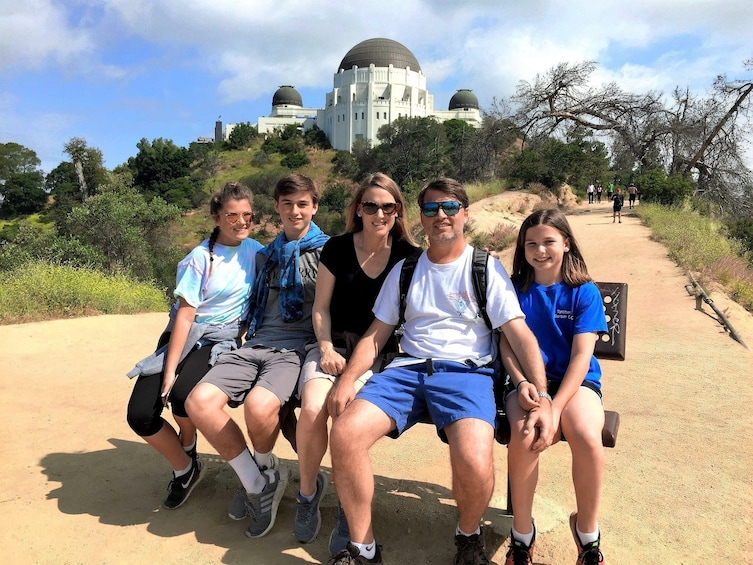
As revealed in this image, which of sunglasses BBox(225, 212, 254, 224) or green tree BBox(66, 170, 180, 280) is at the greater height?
sunglasses BBox(225, 212, 254, 224)

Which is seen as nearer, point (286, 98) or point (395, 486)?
point (395, 486)

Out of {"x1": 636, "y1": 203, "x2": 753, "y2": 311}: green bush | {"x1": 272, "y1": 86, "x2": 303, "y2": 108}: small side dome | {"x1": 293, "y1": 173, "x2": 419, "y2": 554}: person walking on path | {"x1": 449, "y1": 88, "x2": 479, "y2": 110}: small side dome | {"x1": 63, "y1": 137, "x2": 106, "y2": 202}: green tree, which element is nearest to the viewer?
{"x1": 293, "y1": 173, "x2": 419, "y2": 554}: person walking on path

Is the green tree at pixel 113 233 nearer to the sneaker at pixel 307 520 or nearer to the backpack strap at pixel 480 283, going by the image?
the sneaker at pixel 307 520

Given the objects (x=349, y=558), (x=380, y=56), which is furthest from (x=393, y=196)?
(x=380, y=56)

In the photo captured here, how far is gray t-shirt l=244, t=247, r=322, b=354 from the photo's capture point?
3.24m

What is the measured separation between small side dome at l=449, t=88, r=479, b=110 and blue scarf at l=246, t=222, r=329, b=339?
74.9 m

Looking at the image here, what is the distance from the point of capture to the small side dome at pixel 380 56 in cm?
6981

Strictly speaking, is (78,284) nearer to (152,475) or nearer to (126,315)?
(126,315)

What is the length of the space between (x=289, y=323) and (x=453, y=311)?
994mm

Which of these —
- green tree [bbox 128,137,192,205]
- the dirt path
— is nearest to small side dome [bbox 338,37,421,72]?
green tree [bbox 128,137,192,205]

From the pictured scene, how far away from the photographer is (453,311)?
2.77 meters

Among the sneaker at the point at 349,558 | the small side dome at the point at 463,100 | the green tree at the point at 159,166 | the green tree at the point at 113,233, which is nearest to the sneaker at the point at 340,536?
the sneaker at the point at 349,558

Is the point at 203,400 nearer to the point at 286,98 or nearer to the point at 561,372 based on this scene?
the point at 561,372

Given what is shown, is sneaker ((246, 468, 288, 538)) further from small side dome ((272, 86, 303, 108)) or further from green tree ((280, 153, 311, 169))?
small side dome ((272, 86, 303, 108))
